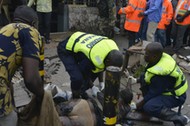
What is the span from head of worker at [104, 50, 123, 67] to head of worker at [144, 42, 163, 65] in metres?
→ 0.55

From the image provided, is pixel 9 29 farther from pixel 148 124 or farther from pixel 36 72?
pixel 148 124

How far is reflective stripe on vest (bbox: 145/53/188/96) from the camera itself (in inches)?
159

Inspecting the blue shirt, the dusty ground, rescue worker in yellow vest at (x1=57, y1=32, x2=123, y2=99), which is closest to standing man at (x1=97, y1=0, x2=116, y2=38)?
the dusty ground

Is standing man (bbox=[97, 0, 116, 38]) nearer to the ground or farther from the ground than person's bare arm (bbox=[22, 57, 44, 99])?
nearer to the ground

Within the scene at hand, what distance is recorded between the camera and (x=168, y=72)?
13.3 feet

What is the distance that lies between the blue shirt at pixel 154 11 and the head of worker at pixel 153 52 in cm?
362

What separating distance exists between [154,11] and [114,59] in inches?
175

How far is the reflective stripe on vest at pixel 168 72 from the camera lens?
4047 mm

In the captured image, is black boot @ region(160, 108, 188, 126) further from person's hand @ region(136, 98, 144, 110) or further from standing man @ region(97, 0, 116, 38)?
standing man @ region(97, 0, 116, 38)

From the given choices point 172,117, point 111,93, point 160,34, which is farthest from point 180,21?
point 111,93

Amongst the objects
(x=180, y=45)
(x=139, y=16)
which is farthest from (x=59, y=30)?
(x=180, y=45)

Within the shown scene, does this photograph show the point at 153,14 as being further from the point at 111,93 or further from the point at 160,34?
the point at 111,93

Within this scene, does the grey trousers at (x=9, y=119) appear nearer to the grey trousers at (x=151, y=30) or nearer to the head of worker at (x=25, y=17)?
the head of worker at (x=25, y=17)

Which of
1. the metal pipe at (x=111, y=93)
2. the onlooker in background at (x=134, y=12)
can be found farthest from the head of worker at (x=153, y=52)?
the onlooker in background at (x=134, y=12)
